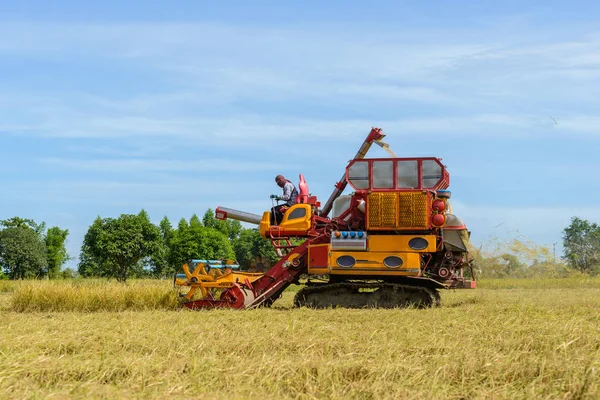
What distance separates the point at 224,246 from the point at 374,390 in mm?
52615

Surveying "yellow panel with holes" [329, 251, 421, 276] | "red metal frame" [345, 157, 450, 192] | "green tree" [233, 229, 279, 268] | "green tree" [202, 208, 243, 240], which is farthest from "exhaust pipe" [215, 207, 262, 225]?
"green tree" [202, 208, 243, 240]

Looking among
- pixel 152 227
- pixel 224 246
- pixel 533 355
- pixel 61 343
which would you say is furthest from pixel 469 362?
pixel 224 246

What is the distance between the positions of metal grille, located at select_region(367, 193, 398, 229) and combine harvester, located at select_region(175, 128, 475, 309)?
2 cm

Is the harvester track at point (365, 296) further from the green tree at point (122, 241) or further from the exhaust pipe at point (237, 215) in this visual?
the green tree at point (122, 241)

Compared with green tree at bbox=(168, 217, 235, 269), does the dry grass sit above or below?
below

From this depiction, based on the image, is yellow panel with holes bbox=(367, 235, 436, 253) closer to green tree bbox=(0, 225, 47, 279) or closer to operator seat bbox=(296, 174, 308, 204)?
operator seat bbox=(296, 174, 308, 204)

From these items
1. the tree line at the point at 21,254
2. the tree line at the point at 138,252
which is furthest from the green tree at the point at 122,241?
the tree line at the point at 21,254

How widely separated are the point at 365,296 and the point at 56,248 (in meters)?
59.0

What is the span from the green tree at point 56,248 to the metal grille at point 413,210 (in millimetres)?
55634

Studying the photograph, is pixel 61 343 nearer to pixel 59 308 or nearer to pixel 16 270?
pixel 59 308

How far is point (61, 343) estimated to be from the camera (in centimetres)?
787

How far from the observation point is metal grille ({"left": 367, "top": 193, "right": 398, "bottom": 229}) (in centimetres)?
1402

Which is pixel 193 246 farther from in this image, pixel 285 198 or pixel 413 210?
pixel 413 210

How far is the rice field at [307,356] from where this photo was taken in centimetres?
588
